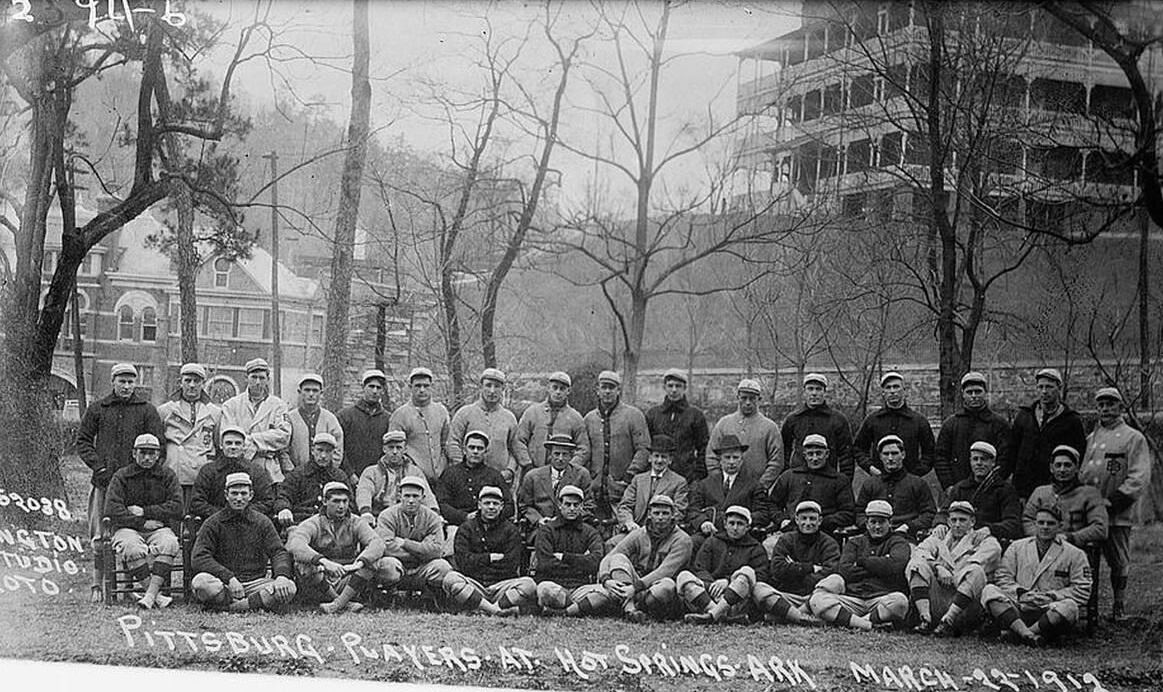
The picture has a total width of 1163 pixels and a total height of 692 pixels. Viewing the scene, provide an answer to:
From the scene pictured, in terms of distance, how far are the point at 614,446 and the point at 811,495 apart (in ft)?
3.28

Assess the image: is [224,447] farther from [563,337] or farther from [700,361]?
[700,361]

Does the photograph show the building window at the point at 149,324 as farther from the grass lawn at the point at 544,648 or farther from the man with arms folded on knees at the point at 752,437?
the man with arms folded on knees at the point at 752,437

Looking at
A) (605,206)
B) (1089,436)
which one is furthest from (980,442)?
(605,206)

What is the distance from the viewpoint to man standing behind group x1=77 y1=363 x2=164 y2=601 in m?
6.20

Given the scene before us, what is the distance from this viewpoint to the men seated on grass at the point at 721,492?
569cm

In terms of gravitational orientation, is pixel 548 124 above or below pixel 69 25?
below

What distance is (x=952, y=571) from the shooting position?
5.46 metres

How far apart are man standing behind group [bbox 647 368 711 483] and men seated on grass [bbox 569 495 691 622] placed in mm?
193

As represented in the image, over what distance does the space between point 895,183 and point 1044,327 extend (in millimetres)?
979

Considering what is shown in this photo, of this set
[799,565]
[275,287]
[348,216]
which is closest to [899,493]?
[799,565]

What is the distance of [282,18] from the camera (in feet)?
20.3

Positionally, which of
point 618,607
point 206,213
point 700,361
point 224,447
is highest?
point 206,213

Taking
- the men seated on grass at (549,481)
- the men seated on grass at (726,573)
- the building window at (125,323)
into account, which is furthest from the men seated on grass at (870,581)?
the building window at (125,323)

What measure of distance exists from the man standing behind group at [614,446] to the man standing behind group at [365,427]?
43.8 inches
